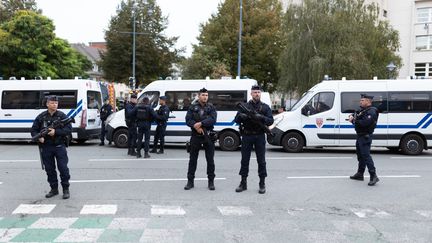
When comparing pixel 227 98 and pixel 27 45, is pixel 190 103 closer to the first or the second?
pixel 227 98

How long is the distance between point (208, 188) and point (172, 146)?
296 inches

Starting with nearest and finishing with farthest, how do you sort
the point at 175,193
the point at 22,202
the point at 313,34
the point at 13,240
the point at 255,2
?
the point at 13,240
the point at 22,202
the point at 175,193
the point at 313,34
the point at 255,2

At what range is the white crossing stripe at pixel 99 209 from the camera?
6.04m

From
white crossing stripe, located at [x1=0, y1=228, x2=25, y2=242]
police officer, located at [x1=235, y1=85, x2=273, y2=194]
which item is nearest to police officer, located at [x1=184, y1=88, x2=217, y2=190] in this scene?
police officer, located at [x1=235, y1=85, x2=273, y2=194]

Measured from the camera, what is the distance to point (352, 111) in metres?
13.3

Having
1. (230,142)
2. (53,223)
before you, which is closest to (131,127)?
(230,142)

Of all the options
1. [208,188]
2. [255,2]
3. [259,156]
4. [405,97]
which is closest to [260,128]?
[259,156]

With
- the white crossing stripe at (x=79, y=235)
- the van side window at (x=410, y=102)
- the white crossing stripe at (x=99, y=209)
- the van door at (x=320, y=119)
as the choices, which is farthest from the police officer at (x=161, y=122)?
the white crossing stripe at (x=79, y=235)

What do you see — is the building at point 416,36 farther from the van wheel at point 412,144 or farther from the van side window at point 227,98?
the van wheel at point 412,144

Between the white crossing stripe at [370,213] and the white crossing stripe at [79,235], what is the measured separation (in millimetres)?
3475

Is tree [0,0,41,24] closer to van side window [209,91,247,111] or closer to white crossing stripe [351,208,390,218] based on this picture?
van side window [209,91,247,111]

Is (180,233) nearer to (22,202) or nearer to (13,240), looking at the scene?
(13,240)

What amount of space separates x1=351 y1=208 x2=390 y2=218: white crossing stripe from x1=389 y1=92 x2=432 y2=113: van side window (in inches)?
305

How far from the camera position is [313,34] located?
29203 millimetres
